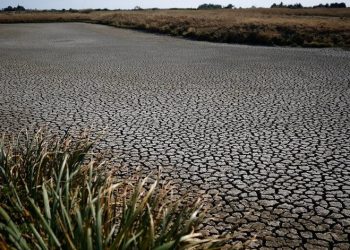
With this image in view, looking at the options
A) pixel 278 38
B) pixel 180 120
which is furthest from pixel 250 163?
pixel 278 38

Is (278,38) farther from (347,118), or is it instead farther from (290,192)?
(290,192)

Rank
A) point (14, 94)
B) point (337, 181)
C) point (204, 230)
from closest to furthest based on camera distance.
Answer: point (204, 230)
point (337, 181)
point (14, 94)

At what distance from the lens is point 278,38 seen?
60.9ft

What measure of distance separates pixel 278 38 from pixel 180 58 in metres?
7.57

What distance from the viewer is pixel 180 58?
1331 centimetres

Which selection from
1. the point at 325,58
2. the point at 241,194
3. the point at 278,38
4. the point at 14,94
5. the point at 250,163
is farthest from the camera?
the point at 278,38

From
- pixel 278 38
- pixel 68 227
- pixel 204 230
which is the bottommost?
pixel 204 230

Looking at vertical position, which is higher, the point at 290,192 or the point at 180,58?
the point at 180,58

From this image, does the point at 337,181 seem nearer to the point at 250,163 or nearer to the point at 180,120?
the point at 250,163

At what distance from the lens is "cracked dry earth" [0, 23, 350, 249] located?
10.7 feet

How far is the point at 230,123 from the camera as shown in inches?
230

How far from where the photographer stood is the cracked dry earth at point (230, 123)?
3271 mm

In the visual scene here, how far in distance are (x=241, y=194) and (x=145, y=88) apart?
5.31 meters

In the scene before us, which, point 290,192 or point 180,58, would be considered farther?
point 180,58
